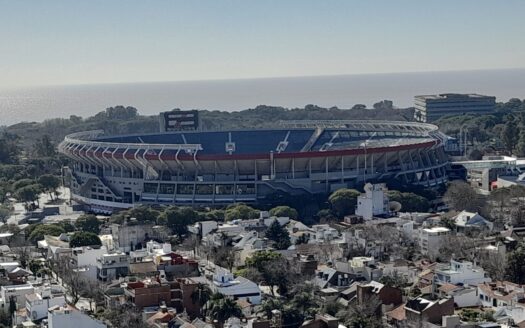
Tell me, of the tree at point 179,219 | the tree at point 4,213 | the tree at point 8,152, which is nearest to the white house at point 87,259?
the tree at point 179,219

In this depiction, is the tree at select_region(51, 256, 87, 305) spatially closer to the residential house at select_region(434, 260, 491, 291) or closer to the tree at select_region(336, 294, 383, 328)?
the tree at select_region(336, 294, 383, 328)

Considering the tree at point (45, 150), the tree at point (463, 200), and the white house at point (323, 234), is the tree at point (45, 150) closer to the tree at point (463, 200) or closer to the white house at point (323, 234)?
the tree at point (463, 200)

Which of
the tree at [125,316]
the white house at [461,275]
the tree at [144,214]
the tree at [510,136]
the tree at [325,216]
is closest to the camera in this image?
the tree at [125,316]

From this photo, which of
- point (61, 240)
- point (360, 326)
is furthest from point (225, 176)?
point (360, 326)

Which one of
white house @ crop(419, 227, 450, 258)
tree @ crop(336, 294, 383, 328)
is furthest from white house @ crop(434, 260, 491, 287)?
white house @ crop(419, 227, 450, 258)

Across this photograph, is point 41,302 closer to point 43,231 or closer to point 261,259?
point 261,259

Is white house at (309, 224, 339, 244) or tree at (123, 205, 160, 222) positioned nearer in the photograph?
white house at (309, 224, 339, 244)
